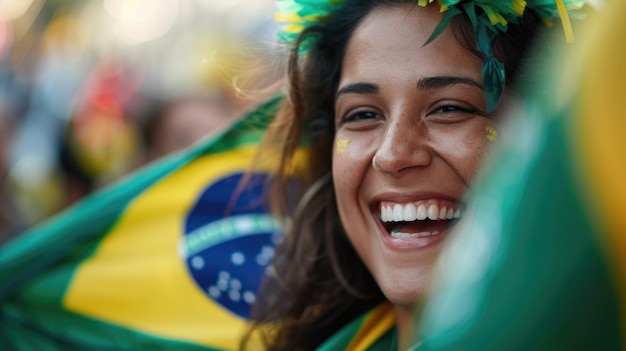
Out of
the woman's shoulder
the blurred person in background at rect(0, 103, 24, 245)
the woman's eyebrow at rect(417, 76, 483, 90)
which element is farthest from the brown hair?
A: the blurred person in background at rect(0, 103, 24, 245)

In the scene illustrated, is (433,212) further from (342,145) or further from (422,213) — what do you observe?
(342,145)

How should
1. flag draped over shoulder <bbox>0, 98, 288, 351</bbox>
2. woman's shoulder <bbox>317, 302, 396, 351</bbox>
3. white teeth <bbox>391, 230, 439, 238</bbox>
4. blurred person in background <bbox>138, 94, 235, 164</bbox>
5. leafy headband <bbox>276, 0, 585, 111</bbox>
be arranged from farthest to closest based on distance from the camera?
blurred person in background <bbox>138, 94, 235, 164</bbox>, flag draped over shoulder <bbox>0, 98, 288, 351</bbox>, woman's shoulder <bbox>317, 302, 396, 351</bbox>, white teeth <bbox>391, 230, 439, 238</bbox>, leafy headband <bbox>276, 0, 585, 111</bbox>

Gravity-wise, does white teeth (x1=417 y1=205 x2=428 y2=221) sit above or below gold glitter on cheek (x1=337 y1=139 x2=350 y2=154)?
below

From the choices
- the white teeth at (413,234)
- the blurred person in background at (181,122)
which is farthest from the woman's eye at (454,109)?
the blurred person in background at (181,122)

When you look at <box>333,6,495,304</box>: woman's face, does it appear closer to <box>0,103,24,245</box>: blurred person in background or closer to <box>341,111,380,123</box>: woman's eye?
<box>341,111,380,123</box>: woman's eye

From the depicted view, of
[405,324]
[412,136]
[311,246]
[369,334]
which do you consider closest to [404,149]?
[412,136]

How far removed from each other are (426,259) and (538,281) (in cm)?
88

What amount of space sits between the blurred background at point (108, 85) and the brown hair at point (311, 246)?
0.13m

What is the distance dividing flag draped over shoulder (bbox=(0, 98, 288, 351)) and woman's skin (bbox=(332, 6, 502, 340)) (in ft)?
2.21

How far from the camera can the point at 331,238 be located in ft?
7.66

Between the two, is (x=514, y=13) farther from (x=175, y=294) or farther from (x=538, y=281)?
(x=175, y=294)

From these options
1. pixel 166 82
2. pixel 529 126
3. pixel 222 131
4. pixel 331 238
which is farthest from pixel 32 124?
pixel 529 126

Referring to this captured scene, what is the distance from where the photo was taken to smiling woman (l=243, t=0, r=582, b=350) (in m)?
1.73

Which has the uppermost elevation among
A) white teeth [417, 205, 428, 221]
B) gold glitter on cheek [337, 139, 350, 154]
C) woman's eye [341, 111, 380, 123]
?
woman's eye [341, 111, 380, 123]
